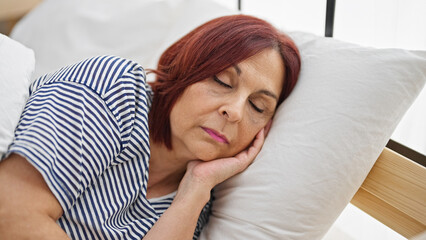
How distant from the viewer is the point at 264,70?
1070mm

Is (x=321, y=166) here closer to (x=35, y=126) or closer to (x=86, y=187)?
(x=86, y=187)

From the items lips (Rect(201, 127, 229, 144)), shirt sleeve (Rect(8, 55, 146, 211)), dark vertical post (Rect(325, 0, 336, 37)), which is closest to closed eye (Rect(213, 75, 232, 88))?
lips (Rect(201, 127, 229, 144))

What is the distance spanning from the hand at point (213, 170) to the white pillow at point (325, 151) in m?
0.03

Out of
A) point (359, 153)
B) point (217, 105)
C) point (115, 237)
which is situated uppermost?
point (217, 105)

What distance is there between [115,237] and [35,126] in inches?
12.2

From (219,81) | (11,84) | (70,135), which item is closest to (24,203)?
(70,135)

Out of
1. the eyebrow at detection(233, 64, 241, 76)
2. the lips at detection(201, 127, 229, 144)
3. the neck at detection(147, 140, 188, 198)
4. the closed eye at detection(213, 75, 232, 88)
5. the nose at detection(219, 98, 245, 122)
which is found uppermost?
the eyebrow at detection(233, 64, 241, 76)

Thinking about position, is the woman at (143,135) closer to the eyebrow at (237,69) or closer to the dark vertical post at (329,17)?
the eyebrow at (237,69)

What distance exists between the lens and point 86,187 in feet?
2.99

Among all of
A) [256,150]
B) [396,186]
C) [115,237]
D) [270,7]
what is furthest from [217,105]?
[270,7]

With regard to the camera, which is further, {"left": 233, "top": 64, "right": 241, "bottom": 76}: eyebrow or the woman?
{"left": 233, "top": 64, "right": 241, "bottom": 76}: eyebrow

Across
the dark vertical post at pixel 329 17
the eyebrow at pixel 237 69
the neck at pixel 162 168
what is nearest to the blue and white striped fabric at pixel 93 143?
the neck at pixel 162 168

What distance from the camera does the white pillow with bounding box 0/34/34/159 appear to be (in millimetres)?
863

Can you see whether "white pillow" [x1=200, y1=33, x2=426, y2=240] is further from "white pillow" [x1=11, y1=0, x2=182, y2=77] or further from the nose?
"white pillow" [x1=11, y1=0, x2=182, y2=77]
